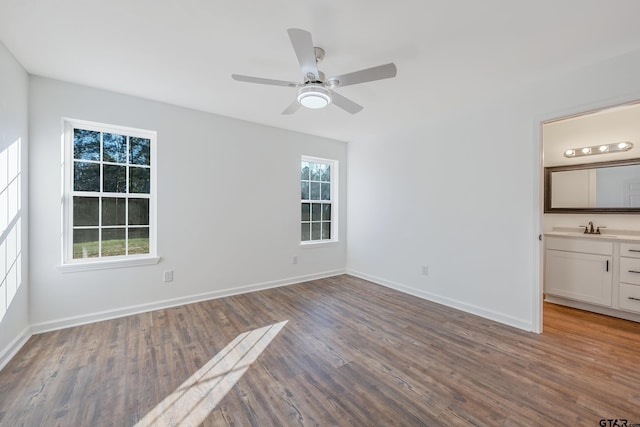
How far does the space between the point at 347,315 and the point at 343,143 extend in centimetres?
319

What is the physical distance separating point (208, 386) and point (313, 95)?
7.49ft

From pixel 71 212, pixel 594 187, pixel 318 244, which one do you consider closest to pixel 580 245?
pixel 594 187

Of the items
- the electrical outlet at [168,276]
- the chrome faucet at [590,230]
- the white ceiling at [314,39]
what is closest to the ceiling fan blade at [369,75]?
the white ceiling at [314,39]

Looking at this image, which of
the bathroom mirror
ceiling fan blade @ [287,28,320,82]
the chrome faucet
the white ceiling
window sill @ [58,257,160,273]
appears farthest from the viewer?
the chrome faucet

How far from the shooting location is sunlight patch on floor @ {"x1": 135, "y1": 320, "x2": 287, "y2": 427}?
1.61 metres

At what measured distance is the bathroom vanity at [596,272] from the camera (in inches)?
116

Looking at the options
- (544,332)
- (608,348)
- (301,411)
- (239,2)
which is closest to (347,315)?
(301,411)

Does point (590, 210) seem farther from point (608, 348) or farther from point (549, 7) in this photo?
point (549, 7)

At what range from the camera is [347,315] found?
124 inches

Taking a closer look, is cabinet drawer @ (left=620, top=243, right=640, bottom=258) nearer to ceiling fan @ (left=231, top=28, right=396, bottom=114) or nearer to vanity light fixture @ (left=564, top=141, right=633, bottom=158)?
vanity light fixture @ (left=564, top=141, right=633, bottom=158)

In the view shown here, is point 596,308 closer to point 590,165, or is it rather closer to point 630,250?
point 630,250

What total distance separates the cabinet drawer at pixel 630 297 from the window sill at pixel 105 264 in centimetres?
535

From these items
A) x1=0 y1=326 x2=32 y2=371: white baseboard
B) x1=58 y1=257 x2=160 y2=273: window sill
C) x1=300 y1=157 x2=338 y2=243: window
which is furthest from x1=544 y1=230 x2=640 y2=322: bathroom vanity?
x1=0 y1=326 x2=32 y2=371: white baseboard

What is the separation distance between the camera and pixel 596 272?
316 centimetres
